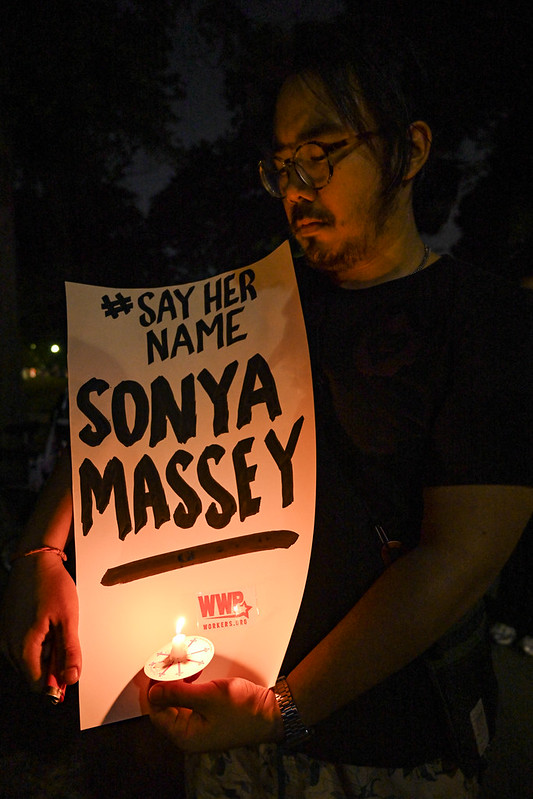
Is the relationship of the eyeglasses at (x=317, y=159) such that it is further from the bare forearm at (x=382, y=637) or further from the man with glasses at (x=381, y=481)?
the bare forearm at (x=382, y=637)

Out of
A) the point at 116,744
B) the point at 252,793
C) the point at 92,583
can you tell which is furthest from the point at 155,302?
the point at 116,744

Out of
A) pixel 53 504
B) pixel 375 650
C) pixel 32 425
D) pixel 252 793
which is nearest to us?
pixel 375 650

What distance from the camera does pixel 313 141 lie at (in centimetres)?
94

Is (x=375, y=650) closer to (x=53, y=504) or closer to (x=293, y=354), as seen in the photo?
(x=293, y=354)

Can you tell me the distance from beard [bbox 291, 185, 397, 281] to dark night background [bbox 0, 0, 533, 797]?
26 centimetres

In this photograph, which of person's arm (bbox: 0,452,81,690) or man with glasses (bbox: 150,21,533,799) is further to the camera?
person's arm (bbox: 0,452,81,690)

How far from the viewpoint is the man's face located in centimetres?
94

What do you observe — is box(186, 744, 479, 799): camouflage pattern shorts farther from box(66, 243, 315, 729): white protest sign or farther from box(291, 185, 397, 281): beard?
box(291, 185, 397, 281): beard

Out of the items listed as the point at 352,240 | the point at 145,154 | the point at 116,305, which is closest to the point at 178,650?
the point at 116,305

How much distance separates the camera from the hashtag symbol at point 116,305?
992 millimetres

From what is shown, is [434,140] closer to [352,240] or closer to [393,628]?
[352,240]

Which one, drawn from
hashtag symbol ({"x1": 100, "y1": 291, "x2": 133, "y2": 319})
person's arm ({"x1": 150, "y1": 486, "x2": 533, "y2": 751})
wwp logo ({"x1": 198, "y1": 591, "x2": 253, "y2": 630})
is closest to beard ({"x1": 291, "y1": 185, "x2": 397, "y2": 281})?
hashtag symbol ({"x1": 100, "y1": 291, "x2": 133, "y2": 319})

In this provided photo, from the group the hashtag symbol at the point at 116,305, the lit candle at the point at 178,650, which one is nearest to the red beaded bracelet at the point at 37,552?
the lit candle at the point at 178,650

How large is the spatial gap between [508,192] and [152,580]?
21.6 ft
